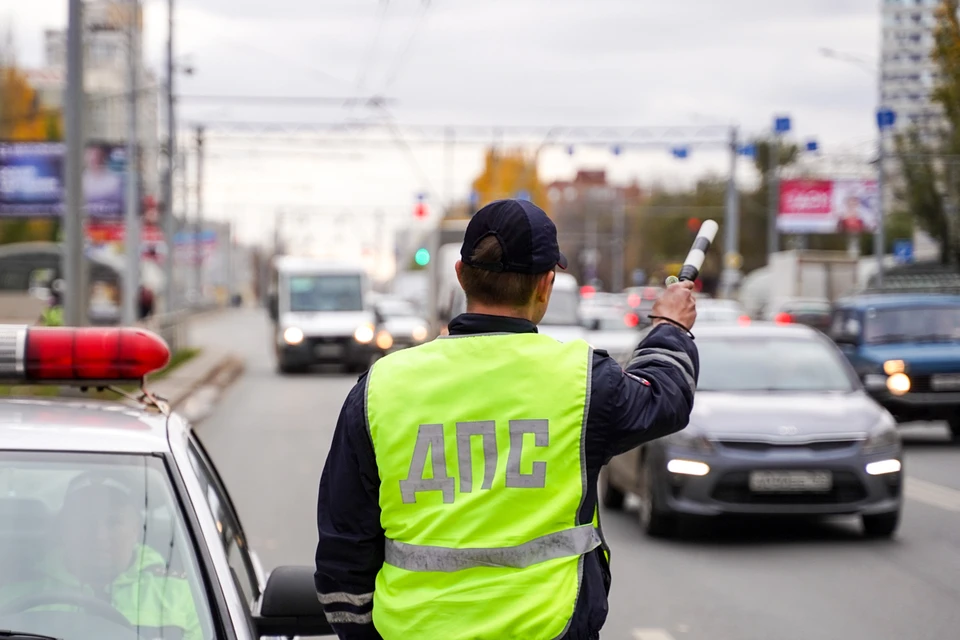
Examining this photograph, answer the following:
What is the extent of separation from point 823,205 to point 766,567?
54727 millimetres

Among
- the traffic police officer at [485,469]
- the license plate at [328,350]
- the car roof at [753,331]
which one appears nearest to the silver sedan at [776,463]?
the car roof at [753,331]

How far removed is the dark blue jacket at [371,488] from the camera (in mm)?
2932

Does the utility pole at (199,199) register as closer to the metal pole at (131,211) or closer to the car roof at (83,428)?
the metal pole at (131,211)

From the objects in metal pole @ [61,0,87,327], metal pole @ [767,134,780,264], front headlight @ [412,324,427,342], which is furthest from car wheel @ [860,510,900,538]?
metal pole @ [767,134,780,264]

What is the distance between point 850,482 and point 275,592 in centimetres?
721

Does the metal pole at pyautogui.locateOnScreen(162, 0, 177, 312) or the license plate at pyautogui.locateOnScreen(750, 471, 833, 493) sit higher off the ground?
the metal pole at pyautogui.locateOnScreen(162, 0, 177, 312)

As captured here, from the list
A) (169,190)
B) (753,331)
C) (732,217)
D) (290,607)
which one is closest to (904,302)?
(753,331)

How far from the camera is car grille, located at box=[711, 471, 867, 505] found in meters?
10.3

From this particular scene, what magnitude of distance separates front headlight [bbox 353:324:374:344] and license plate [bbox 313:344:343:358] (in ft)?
1.41

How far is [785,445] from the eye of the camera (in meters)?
10.4

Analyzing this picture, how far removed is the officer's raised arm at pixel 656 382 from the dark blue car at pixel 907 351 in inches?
594

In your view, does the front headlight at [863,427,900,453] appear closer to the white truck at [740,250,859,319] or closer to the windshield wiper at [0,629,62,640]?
the windshield wiper at [0,629,62,640]

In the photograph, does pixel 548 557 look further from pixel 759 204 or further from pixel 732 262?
pixel 759 204

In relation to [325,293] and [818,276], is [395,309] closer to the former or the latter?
[325,293]
